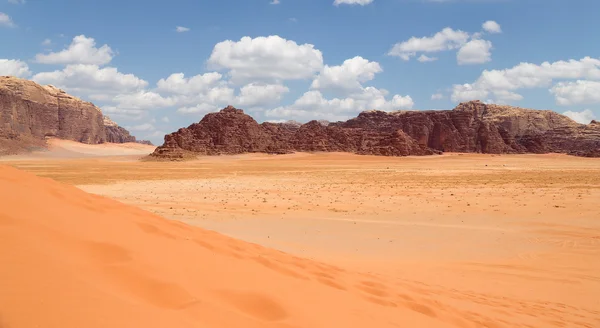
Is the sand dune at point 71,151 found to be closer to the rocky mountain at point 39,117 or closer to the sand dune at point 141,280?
the rocky mountain at point 39,117

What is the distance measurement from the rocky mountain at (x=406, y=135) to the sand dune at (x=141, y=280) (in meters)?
91.2

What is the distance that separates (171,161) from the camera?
8919 centimetres

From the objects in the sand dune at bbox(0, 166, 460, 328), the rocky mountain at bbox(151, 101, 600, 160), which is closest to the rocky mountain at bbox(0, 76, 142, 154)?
the rocky mountain at bbox(151, 101, 600, 160)

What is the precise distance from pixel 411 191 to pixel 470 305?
70.1 ft

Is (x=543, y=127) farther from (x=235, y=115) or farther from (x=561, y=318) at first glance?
(x=561, y=318)

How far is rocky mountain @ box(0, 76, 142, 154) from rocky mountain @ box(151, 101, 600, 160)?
131 feet

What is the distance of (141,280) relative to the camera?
369cm

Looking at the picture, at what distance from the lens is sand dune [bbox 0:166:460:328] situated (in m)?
2.93

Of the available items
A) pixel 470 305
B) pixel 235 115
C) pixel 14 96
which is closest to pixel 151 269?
pixel 470 305

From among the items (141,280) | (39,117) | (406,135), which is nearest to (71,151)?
(39,117)

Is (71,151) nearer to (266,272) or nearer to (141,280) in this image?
(266,272)

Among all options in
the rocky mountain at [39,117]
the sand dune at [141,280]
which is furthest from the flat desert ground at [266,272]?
the rocky mountain at [39,117]

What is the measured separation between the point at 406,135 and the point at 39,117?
4280 inches

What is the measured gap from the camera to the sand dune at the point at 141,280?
2.93 m
